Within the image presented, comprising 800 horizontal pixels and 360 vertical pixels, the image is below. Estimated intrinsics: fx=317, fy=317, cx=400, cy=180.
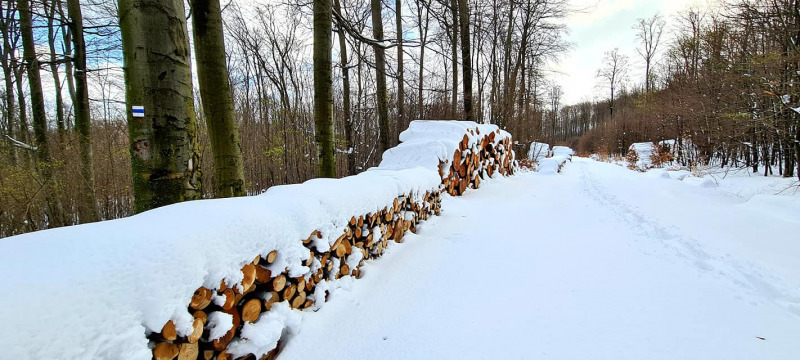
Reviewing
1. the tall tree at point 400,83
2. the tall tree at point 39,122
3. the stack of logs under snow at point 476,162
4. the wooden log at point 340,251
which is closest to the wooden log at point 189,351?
the wooden log at point 340,251

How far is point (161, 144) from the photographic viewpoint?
6.65ft

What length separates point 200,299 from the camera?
3.98 feet

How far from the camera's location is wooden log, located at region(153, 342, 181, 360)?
3.49 ft

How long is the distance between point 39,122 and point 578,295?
925 cm

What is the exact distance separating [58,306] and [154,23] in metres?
1.83

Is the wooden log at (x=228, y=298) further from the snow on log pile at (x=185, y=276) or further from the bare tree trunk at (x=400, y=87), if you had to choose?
the bare tree trunk at (x=400, y=87)

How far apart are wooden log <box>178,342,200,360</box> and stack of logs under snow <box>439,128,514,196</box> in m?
4.26

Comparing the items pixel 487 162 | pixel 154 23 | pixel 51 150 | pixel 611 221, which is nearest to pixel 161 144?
pixel 154 23

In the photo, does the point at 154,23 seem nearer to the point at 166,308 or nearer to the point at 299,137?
the point at 166,308

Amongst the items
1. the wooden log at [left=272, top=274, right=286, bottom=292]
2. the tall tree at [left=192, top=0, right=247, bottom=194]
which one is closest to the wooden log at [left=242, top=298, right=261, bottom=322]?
the wooden log at [left=272, top=274, right=286, bottom=292]

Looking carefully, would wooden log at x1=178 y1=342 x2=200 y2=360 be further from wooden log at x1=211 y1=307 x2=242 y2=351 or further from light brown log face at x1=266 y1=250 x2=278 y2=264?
light brown log face at x1=266 y1=250 x2=278 y2=264

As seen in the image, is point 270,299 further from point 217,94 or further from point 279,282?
point 217,94

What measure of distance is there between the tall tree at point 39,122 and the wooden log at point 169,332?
17.8 ft

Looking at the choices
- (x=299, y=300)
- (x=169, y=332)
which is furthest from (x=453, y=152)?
(x=169, y=332)
